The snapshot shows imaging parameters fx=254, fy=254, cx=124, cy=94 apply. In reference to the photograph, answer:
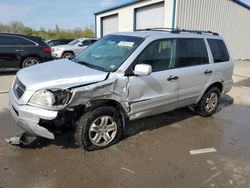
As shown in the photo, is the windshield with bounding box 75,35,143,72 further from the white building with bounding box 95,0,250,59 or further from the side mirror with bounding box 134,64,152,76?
the white building with bounding box 95,0,250,59

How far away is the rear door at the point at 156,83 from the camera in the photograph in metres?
4.15

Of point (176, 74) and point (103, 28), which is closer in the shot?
point (176, 74)

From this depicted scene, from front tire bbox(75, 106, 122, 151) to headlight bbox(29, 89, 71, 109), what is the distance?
41cm

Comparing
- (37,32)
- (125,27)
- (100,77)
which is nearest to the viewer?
(100,77)

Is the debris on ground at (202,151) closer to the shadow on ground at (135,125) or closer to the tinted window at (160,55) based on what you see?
the shadow on ground at (135,125)

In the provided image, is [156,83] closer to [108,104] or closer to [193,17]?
[108,104]

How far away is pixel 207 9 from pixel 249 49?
734 centimetres

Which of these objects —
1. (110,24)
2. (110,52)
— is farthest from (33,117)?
(110,24)

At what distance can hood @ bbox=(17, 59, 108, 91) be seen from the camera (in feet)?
11.4

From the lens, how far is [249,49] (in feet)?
72.0

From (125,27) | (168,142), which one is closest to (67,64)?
(168,142)

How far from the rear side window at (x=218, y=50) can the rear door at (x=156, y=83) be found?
1.28 m

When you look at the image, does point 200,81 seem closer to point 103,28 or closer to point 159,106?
point 159,106

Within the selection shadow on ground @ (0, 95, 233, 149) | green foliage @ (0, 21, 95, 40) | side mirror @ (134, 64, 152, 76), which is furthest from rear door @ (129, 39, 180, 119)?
green foliage @ (0, 21, 95, 40)
